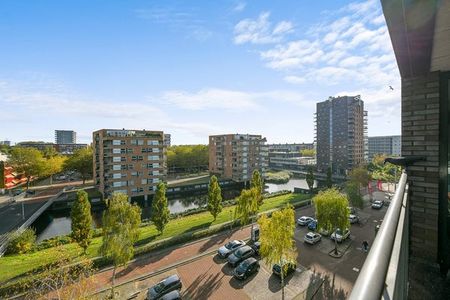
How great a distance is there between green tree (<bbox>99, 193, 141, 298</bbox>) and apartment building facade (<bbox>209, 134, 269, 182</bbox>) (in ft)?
137

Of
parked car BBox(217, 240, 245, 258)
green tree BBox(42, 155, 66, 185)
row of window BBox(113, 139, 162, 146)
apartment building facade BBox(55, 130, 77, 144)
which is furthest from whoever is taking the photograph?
apartment building facade BBox(55, 130, 77, 144)

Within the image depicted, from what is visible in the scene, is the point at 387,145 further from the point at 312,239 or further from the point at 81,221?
the point at 81,221

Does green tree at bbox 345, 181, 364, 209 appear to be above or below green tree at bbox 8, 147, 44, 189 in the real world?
below

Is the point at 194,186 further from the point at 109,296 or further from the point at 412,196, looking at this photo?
the point at 412,196

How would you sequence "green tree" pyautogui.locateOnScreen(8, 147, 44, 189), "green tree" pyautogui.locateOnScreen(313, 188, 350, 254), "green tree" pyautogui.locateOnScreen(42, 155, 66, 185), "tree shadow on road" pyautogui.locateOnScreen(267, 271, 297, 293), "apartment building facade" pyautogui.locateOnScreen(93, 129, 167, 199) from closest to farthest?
1. "tree shadow on road" pyautogui.locateOnScreen(267, 271, 297, 293)
2. "green tree" pyautogui.locateOnScreen(313, 188, 350, 254)
3. "apartment building facade" pyautogui.locateOnScreen(93, 129, 167, 199)
4. "green tree" pyautogui.locateOnScreen(8, 147, 44, 189)
5. "green tree" pyautogui.locateOnScreen(42, 155, 66, 185)

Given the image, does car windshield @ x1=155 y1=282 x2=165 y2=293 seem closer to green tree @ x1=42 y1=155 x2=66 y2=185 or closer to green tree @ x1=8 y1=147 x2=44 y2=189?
green tree @ x1=8 y1=147 x2=44 y2=189

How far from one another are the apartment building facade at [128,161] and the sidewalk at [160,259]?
2378 cm

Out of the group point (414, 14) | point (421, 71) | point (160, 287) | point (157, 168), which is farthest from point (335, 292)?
point (157, 168)

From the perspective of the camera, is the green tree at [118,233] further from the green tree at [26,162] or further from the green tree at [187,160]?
the green tree at [187,160]

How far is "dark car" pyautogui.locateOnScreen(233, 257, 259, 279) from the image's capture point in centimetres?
1524

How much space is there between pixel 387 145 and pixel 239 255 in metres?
124

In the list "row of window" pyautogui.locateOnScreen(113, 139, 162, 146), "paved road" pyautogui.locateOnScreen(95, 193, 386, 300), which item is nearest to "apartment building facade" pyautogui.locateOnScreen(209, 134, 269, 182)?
"row of window" pyautogui.locateOnScreen(113, 139, 162, 146)

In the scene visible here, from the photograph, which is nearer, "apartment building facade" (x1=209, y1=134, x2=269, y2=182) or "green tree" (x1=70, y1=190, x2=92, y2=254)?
"green tree" (x1=70, y1=190, x2=92, y2=254)

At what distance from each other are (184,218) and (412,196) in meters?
27.2
